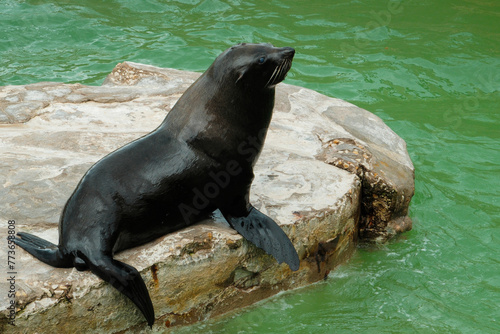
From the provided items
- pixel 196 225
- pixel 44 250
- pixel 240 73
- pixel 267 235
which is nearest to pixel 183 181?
pixel 196 225

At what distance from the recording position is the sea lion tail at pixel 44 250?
345 cm

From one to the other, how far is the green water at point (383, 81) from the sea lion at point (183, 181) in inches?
27.5

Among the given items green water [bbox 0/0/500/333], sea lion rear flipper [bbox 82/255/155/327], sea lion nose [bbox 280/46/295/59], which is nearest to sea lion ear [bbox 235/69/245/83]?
sea lion nose [bbox 280/46/295/59]

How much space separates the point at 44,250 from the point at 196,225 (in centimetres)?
92

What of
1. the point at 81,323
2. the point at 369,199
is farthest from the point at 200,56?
the point at 81,323

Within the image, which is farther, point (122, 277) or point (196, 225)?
point (196, 225)

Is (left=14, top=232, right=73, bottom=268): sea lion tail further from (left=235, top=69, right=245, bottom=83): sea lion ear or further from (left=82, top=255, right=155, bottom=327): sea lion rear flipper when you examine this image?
(left=235, top=69, right=245, bottom=83): sea lion ear

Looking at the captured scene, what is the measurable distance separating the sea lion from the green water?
2.29 ft

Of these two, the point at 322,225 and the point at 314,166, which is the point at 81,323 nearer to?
the point at 322,225

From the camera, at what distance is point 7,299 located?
10.4 ft

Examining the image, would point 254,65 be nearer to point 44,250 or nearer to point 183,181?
point 183,181

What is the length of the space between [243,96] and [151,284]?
1.23m

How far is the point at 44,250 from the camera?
3.52 meters

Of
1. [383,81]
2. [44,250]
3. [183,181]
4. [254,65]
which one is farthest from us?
[383,81]
